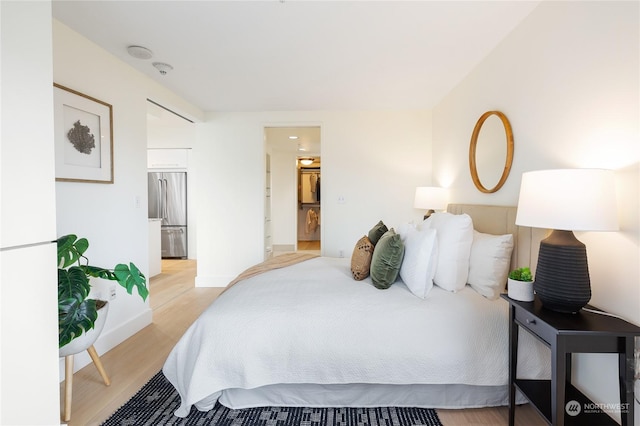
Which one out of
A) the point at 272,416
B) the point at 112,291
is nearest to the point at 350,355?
the point at 272,416

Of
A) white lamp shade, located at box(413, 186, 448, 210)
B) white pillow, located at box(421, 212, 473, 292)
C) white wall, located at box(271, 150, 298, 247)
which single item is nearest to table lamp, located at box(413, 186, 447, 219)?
white lamp shade, located at box(413, 186, 448, 210)

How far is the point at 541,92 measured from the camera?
77.7 inches

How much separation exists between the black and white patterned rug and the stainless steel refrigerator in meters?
4.82

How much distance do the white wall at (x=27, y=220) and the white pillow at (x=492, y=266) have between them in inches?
87.7

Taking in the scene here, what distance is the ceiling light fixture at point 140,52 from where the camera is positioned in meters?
2.51

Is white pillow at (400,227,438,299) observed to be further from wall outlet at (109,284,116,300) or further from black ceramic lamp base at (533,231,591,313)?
wall outlet at (109,284,116,300)

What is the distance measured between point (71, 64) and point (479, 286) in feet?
10.6

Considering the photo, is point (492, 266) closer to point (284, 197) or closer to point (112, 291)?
point (112, 291)

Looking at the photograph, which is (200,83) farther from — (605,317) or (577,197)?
(605,317)

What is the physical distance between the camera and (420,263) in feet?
6.63

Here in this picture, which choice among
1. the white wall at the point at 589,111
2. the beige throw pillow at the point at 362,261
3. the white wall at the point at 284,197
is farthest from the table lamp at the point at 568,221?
the white wall at the point at 284,197

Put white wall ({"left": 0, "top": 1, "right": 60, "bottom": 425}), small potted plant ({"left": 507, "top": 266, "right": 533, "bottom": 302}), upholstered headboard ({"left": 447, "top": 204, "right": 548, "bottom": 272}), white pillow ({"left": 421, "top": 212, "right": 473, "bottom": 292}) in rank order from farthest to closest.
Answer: white pillow ({"left": 421, "top": 212, "right": 473, "bottom": 292}), upholstered headboard ({"left": 447, "top": 204, "right": 548, "bottom": 272}), small potted plant ({"left": 507, "top": 266, "right": 533, "bottom": 302}), white wall ({"left": 0, "top": 1, "right": 60, "bottom": 425})

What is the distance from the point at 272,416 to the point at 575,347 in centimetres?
154

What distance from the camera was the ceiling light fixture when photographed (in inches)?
98.7
